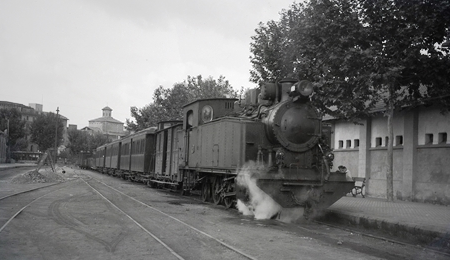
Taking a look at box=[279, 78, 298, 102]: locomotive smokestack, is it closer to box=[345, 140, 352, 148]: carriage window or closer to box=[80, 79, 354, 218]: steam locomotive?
box=[80, 79, 354, 218]: steam locomotive

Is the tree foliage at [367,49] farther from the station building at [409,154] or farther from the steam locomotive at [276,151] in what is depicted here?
the steam locomotive at [276,151]

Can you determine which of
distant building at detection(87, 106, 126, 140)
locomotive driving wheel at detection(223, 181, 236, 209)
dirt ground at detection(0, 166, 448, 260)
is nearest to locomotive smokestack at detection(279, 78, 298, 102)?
locomotive driving wheel at detection(223, 181, 236, 209)

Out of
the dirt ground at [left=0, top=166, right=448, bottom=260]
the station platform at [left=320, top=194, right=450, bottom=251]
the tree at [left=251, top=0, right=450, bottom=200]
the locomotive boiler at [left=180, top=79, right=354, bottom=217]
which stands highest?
the tree at [left=251, top=0, right=450, bottom=200]

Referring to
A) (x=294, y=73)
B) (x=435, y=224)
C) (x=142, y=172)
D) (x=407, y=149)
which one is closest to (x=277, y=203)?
(x=435, y=224)

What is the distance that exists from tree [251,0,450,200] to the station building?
1137mm

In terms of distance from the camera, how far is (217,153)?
11219 mm

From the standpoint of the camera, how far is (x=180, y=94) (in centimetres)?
3916

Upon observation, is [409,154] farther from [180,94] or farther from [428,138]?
[180,94]

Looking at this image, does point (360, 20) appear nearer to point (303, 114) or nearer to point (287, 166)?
point (303, 114)

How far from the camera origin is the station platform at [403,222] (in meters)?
7.50

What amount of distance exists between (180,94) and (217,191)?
27.8 metres

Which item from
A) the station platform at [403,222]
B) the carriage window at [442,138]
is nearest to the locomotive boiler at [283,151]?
the station platform at [403,222]

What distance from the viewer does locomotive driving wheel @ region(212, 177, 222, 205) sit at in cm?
1217

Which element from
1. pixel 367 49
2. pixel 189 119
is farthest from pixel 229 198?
pixel 367 49
